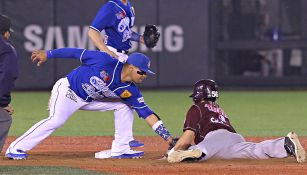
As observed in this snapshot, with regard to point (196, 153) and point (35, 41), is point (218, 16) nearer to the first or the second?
point (35, 41)

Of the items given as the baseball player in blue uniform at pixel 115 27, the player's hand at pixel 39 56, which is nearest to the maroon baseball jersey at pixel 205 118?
the baseball player in blue uniform at pixel 115 27

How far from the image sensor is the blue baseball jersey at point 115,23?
920cm

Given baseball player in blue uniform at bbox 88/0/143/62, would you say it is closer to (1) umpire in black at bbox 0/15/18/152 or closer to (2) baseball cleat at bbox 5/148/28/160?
(1) umpire in black at bbox 0/15/18/152

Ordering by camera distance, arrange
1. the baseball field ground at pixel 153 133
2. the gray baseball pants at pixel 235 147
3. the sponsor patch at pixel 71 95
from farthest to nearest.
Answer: the sponsor patch at pixel 71 95
the gray baseball pants at pixel 235 147
the baseball field ground at pixel 153 133

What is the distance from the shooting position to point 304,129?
1174cm

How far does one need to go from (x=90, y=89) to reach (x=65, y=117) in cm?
35

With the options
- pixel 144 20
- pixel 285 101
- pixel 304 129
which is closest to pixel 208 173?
pixel 304 129

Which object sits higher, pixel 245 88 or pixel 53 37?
pixel 53 37

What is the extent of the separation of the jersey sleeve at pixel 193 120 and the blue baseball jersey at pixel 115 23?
1550 millimetres

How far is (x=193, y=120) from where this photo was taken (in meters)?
8.08

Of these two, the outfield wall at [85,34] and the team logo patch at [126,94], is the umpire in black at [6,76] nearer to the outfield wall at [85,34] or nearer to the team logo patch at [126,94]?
the team logo patch at [126,94]

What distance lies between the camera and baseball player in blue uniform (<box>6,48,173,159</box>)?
27.2 feet

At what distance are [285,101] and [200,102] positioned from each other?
773 cm

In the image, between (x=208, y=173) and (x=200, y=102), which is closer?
(x=208, y=173)
